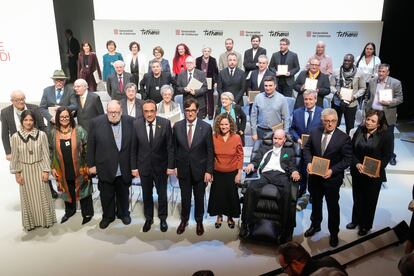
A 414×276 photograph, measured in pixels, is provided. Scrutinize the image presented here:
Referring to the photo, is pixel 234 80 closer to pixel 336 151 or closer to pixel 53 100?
pixel 336 151

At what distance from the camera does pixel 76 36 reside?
34.3 ft

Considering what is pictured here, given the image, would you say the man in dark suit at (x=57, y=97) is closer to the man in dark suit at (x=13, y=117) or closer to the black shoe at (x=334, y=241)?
the man in dark suit at (x=13, y=117)

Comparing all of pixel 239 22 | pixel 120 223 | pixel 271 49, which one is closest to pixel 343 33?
pixel 271 49

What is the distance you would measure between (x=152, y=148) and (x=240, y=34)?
15.9ft

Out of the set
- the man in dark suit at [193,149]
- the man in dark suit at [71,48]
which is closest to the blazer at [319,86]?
the man in dark suit at [193,149]

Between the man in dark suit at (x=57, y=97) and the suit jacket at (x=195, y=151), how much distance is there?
165 cm

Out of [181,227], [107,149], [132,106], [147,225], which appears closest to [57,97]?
[132,106]

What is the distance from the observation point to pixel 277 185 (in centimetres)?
457

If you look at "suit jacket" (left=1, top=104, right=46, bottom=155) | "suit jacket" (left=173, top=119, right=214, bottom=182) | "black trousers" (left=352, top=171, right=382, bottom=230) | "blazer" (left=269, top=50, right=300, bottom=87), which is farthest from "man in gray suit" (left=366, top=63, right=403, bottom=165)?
"suit jacket" (left=1, top=104, right=46, bottom=155)

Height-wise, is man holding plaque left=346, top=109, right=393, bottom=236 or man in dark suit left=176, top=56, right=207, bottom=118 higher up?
man in dark suit left=176, top=56, right=207, bottom=118

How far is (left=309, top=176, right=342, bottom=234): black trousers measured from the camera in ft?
14.6

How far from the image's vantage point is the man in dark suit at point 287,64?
6715 mm

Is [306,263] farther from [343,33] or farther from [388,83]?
[343,33]

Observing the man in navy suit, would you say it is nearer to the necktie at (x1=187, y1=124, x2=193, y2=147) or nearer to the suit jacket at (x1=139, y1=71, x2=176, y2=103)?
the necktie at (x1=187, y1=124, x2=193, y2=147)
